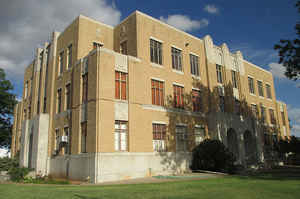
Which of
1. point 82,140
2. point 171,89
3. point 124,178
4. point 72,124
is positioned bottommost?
point 124,178

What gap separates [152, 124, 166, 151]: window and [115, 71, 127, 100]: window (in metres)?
3.82

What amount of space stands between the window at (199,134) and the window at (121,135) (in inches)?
328

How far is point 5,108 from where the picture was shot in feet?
141

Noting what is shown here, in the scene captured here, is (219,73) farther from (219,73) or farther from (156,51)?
(156,51)

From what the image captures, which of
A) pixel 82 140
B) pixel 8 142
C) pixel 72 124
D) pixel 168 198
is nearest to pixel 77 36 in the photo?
pixel 72 124

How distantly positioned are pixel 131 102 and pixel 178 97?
599 cm

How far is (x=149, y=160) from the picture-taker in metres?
20.8

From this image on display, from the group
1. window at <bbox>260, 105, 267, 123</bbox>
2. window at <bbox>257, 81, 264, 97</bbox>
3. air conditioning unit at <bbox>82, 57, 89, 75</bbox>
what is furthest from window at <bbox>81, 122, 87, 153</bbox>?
window at <bbox>257, 81, 264, 97</bbox>

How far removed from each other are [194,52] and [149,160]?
13053 millimetres

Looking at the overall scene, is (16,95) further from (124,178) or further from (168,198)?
(168,198)

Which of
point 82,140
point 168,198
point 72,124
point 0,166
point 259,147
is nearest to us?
point 168,198

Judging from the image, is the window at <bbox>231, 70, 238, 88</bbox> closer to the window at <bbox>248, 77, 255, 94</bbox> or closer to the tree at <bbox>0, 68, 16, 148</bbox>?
the window at <bbox>248, 77, 255, 94</bbox>

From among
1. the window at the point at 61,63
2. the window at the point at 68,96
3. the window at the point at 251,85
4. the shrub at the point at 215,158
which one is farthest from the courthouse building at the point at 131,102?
the shrub at the point at 215,158

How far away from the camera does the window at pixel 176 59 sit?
26038mm
